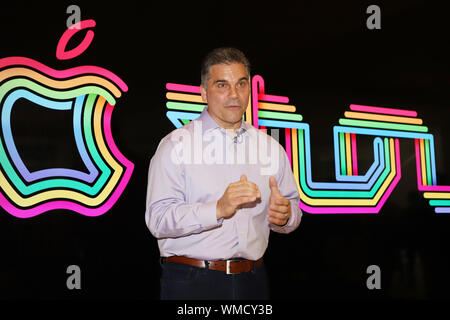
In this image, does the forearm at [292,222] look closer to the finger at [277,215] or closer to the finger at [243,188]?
the finger at [277,215]

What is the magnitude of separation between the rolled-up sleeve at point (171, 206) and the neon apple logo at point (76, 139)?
32.0 inches

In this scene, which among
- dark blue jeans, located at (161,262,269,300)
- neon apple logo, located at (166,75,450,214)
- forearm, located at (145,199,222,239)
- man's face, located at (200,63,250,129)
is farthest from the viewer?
neon apple logo, located at (166,75,450,214)

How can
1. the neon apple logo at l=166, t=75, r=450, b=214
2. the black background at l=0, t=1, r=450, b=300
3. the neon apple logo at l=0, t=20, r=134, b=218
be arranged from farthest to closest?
the neon apple logo at l=166, t=75, r=450, b=214, the black background at l=0, t=1, r=450, b=300, the neon apple logo at l=0, t=20, r=134, b=218

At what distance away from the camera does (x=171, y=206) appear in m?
1.89

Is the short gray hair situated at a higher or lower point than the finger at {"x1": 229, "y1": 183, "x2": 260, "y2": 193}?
higher

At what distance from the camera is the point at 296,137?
3.23m

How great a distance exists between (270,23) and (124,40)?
3.75 ft

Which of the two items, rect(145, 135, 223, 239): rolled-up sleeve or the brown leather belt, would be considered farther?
the brown leather belt

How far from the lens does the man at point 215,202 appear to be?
6.27 feet

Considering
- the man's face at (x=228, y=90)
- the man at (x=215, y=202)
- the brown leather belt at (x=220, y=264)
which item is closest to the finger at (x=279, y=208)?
the man at (x=215, y=202)

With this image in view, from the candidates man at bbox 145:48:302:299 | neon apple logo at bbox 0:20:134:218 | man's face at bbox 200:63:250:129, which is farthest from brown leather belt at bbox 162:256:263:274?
neon apple logo at bbox 0:20:134:218

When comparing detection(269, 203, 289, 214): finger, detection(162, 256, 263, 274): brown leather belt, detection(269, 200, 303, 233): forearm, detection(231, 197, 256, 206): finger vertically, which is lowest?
detection(162, 256, 263, 274): brown leather belt

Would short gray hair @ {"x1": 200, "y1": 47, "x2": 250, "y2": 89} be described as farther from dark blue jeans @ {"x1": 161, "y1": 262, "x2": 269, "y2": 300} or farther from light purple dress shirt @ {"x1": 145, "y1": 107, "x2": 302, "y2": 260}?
dark blue jeans @ {"x1": 161, "y1": 262, "x2": 269, "y2": 300}

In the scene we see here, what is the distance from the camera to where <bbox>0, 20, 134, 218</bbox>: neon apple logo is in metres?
2.61
